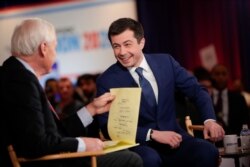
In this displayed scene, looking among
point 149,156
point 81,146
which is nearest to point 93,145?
point 81,146

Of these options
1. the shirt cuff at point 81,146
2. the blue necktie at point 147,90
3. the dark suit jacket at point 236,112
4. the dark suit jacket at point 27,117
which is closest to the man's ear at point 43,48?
the dark suit jacket at point 27,117

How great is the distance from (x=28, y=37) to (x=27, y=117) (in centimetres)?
49

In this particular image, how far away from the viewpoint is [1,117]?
297cm

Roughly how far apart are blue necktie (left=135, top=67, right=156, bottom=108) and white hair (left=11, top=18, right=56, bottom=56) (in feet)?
3.06

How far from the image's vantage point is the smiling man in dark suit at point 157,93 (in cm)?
367

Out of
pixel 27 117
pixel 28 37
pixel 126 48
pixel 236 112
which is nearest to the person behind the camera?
pixel 27 117

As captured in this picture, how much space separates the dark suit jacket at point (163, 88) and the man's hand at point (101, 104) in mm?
199

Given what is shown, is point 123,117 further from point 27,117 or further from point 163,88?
point 27,117

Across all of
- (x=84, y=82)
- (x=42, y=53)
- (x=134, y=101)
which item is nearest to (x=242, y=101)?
(x=84, y=82)

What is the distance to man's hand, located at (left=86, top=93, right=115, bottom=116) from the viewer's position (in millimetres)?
3516

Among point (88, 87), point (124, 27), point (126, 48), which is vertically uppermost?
point (124, 27)

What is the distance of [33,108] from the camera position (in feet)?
9.46

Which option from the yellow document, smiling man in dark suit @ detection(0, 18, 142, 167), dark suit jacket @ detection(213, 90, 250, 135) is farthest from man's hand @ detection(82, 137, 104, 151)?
dark suit jacket @ detection(213, 90, 250, 135)

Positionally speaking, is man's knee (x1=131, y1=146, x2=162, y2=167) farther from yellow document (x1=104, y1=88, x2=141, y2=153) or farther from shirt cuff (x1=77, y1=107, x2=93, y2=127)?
shirt cuff (x1=77, y1=107, x2=93, y2=127)
